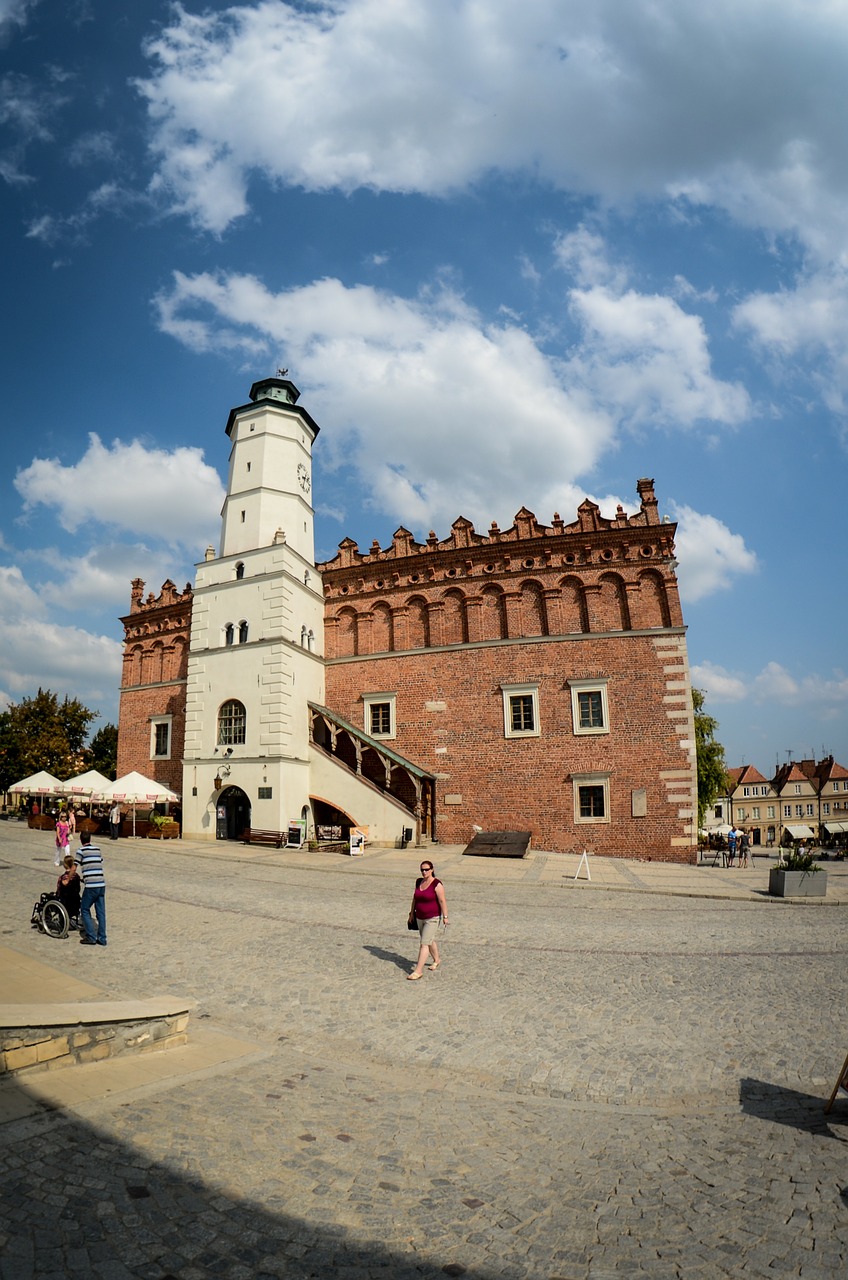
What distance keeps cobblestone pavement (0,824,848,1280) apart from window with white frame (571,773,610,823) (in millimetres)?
13778

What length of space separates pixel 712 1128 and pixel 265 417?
29.9 metres

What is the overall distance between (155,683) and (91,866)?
2579cm

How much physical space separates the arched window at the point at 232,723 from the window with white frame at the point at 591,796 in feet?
42.5

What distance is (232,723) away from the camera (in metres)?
26.7

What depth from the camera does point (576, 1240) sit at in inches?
137

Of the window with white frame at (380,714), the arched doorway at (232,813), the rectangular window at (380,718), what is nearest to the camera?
the arched doorway at (232,813)

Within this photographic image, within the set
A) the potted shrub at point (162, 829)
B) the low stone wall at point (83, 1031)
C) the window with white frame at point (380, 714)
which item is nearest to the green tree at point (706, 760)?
the window with white frame at point (380, 714)

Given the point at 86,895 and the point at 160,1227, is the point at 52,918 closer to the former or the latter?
the point at 86,895

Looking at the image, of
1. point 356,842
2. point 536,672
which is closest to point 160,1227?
point 356,842

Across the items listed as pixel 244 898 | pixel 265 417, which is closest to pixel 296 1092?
pixel 244 898

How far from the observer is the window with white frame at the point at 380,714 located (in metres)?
28.0

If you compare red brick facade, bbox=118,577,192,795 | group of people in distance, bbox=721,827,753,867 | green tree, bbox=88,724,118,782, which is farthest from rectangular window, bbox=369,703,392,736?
green tree, bbox=88,724,118,782

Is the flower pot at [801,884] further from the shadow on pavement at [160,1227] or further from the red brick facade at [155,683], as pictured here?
the red brick facade at [155,683]

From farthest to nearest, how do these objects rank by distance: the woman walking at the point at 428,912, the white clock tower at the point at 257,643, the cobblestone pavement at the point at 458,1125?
1. the white clock tower at the point at 257,643
2. the woman walking at the point at 428,912
3. the cobblestone pavement at the point at 458,1125
